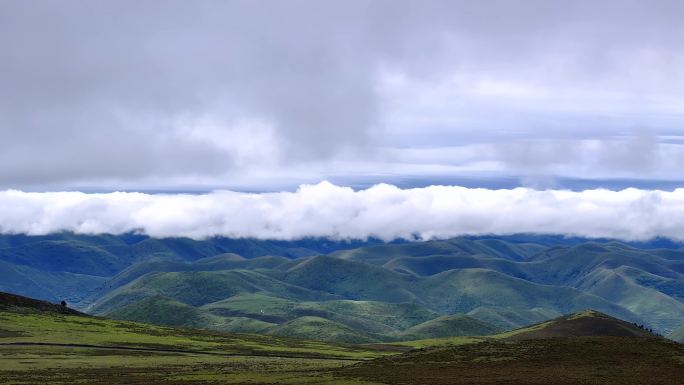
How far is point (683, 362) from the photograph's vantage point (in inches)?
5438

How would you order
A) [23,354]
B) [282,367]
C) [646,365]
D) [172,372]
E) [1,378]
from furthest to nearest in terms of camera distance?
[23,354] < [282,367] < [172,372] < [646,365] < [1,378]

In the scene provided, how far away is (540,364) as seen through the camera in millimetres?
143875

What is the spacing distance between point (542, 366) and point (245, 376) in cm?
5326

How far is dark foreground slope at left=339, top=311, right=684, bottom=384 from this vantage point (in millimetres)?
125688

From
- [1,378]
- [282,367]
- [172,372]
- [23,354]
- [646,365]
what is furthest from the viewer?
[23,354]

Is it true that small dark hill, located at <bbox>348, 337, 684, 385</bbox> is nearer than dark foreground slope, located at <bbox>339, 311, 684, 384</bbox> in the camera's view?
Yes

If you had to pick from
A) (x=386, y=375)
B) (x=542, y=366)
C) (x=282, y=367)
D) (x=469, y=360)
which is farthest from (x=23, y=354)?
(x=542, y=366)

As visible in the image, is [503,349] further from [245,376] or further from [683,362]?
[245,376]

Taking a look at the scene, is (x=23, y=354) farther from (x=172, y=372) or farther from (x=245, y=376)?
(x=245, y=376)

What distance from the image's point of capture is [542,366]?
141125 millimetres

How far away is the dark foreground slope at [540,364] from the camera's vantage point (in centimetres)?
12569

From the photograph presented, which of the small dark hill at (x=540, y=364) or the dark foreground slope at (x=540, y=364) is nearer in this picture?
the small dark hill at (x=540, y=364)

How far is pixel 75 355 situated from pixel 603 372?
118 m

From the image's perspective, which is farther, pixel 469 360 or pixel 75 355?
pixel 75 355
